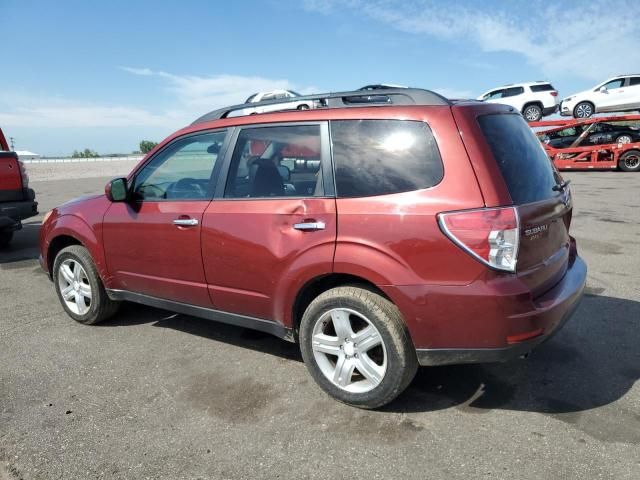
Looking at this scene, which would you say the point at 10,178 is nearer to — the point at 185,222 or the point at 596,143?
Result: the point at 185,222

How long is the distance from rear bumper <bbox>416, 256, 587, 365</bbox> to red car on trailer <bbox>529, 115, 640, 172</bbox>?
17.8 meters

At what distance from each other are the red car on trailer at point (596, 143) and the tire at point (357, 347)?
18.1m

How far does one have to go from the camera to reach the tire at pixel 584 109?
19.9 meters

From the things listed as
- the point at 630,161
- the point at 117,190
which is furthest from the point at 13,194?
the point at 630,161

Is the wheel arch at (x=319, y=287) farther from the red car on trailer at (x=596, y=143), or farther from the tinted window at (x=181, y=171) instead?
the red car on trailer at (x=596, y=143)

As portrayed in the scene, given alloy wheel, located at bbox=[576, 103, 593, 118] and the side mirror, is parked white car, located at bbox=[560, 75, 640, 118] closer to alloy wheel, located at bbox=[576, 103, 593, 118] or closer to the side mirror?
alloy wheel, located at bbox=[576, 103, 593, 118]

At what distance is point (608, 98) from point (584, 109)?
0.89 metres

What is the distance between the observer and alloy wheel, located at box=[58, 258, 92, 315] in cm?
443

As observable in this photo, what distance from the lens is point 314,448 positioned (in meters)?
2.61

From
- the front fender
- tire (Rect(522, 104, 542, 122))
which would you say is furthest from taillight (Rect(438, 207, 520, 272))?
tire (Rect(522, 104, 542, 122))

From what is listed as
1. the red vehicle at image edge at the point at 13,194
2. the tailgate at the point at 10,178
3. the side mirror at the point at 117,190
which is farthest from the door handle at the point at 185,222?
the tailgate at the point at 10,178

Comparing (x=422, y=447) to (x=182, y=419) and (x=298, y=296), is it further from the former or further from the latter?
(x=182, y=419)

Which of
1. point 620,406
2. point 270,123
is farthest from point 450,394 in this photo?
point 270,123

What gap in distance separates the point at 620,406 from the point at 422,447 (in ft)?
4.15
